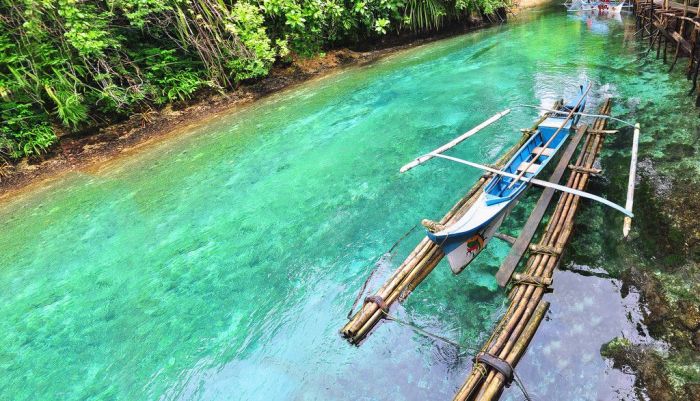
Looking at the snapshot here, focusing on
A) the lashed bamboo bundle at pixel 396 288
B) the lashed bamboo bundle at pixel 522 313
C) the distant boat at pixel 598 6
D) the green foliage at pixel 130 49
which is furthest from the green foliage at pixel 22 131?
the distant boat at pixel 598 6

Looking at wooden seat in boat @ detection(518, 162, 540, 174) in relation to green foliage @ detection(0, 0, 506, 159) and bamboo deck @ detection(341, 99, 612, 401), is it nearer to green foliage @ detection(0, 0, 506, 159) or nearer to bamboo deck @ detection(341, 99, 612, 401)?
bamboo deck @ detection(341, 99, 612, 401)

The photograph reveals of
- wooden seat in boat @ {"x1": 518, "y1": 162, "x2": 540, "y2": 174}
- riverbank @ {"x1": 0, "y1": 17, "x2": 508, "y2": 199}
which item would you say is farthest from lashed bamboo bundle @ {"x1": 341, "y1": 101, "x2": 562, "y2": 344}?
riverbank @ {"x1": 0, "y1": 17, "x2": 508, "y2": 199}

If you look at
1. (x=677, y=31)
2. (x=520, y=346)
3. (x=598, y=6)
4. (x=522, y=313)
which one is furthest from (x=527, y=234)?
(x=598, y=6)

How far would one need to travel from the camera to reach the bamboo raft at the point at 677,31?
1073 cm

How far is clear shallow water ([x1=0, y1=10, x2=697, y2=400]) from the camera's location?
5.52 meters

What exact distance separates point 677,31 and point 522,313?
14.7 metres

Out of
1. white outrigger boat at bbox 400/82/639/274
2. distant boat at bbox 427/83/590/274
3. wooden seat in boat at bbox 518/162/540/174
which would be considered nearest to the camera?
white outrigger boat at bbox 400/82/639/274

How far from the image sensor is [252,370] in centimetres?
581

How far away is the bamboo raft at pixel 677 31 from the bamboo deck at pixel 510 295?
7097 mm

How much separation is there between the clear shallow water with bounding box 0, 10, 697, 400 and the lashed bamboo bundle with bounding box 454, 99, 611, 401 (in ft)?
1.85

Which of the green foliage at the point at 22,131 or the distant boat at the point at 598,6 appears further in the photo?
the distant boat at the point at 598,6

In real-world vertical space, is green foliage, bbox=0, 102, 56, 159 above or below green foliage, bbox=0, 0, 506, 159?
below

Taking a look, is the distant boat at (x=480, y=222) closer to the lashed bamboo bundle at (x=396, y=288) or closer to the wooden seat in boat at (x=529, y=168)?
the wooden seat in boat at (x=529, y=168)

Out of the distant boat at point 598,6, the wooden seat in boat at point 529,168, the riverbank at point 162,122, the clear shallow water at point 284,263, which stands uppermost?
the distant boat at point 598,6
